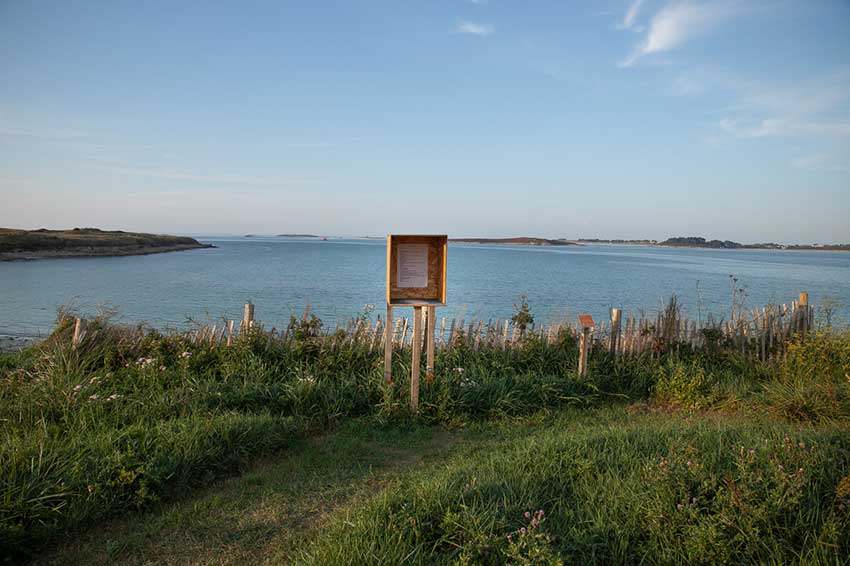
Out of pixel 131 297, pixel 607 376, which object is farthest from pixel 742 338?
pixel 131 297

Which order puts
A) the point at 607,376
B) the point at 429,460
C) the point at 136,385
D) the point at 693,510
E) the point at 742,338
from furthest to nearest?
the point at 742,338
the point at 607,376
the point at 136,385
the point at 429,460
the point at 693,510

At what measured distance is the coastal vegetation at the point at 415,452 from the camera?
3.24 m

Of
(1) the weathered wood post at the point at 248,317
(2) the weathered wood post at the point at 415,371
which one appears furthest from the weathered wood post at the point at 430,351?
(1) the weathered wood post at the point at 248,317

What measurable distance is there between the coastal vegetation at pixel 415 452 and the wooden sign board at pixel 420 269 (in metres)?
1.10

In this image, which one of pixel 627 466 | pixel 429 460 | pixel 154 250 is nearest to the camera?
pixel 627 466

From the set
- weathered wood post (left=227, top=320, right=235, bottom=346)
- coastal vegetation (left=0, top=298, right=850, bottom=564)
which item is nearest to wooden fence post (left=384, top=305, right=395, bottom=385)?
coastal vegetation (left=0, top=298, right=850, bottom=564)

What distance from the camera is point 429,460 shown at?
204 inches

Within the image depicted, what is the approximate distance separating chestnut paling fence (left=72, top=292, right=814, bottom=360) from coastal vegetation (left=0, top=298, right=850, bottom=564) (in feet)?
0.26

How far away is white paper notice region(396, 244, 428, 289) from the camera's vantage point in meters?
6.62

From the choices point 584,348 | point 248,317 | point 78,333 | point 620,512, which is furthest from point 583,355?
point 78,333

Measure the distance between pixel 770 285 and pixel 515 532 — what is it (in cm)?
4385

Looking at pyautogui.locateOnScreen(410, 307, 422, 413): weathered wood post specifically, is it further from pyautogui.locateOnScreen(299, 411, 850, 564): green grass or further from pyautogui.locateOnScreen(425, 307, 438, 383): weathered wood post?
pyautogui.locateOnScreen(299, 411, 850, 564): green grass

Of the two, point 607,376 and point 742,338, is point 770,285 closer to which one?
point 742,338

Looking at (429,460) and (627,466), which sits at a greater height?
(627,466)
